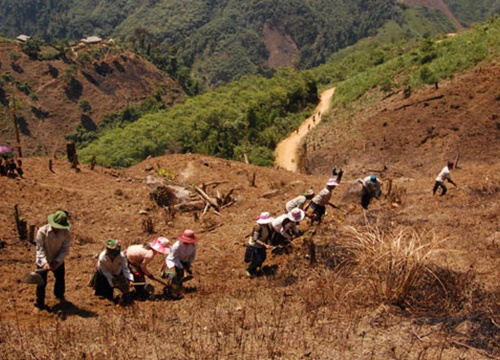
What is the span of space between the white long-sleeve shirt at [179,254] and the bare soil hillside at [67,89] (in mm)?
49548

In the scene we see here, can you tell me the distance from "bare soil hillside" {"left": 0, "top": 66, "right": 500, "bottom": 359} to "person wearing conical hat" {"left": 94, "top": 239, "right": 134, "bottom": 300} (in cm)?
29

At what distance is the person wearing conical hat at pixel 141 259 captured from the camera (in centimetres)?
596

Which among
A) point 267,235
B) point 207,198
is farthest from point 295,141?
point 267,235

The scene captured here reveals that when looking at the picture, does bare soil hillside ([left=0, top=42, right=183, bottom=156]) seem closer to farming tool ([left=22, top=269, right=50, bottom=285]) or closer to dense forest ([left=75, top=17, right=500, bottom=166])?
dense forest ([left=75, top=17, right=500, bottom=166])

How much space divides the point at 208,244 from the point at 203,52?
12041 cm

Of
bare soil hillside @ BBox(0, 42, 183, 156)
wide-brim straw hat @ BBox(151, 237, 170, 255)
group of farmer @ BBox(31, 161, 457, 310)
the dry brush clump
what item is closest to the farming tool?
group of farmer @ BBox(31, 161, 457, 310)

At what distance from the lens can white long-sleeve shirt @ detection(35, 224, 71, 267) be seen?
17.7 ft

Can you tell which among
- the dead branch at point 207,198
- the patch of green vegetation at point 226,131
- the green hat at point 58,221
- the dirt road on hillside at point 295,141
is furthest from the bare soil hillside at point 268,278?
the patch of green vegetation at point 226,131

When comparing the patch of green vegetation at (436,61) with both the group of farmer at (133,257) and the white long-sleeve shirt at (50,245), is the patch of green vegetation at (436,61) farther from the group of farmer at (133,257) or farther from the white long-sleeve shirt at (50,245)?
the white long-sleeve shirt at (50,245)

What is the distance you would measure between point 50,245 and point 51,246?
0.9 inches

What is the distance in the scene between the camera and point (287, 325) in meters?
5.08

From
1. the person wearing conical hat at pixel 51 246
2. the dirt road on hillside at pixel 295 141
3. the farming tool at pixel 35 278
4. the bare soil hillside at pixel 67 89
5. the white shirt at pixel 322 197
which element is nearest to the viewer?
the farming tool at pixel 35 278

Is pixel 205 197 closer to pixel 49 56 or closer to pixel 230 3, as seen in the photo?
pixel 49 56

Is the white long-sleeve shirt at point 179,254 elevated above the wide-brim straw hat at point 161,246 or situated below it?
below
